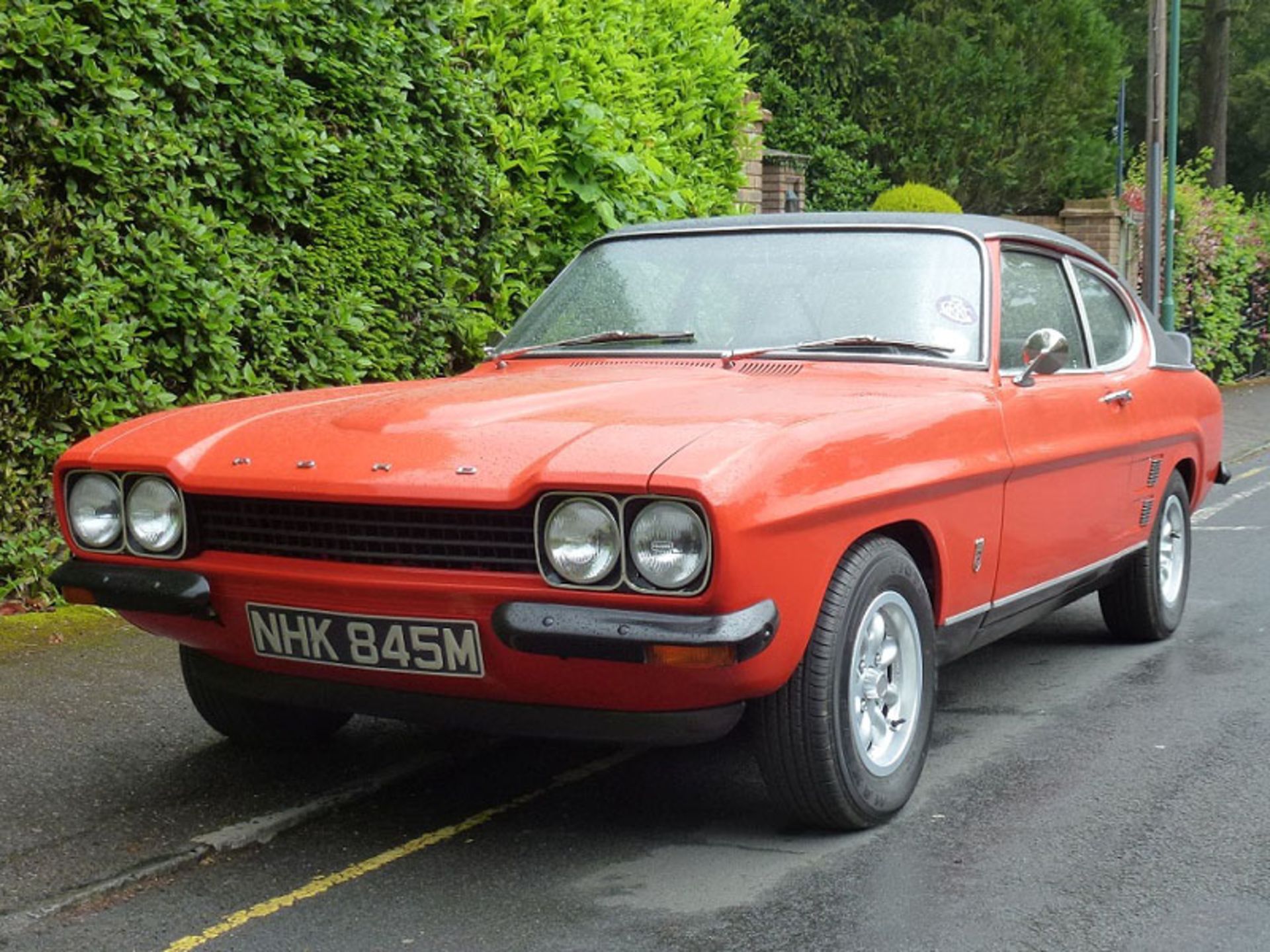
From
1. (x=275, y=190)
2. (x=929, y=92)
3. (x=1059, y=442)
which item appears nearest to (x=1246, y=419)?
(x=929, y=92)

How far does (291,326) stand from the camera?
25.8ft

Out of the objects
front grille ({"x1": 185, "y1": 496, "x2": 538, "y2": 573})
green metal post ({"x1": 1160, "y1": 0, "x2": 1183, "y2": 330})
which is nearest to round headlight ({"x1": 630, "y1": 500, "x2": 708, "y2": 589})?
front grille ({"x1": 185, "y1": 496, "x2": 538, "y2": 573})

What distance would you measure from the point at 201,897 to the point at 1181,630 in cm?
458

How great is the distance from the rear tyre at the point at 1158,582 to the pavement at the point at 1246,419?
8.84 metres

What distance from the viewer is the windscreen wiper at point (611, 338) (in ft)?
16.9

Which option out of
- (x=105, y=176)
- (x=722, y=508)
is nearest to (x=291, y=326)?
(x=105, y=176)

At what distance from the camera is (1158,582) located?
21.6 feet

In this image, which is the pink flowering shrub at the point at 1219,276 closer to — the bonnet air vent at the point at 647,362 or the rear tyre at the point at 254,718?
the bonnet air vent at the point at 647,362

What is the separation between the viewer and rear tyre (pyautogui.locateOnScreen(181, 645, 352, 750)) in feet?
15.8

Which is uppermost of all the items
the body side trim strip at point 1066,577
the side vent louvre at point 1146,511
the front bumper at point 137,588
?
the front bumper at point 137,588

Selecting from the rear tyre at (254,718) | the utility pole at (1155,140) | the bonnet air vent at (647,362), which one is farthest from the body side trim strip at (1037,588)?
the utility pole at (1155,140)

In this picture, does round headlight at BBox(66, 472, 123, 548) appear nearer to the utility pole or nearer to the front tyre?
the front tyre

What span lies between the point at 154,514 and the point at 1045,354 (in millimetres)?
2626

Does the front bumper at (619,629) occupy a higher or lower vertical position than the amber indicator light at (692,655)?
higher
